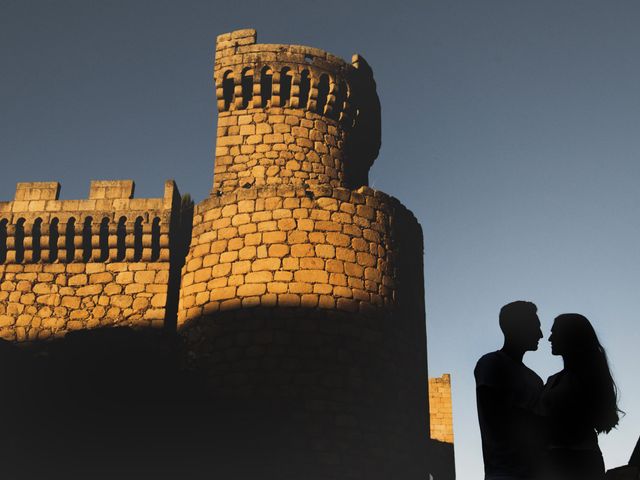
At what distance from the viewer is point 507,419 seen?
2.99m

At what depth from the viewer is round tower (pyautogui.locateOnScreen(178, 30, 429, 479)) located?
9375 millimetres

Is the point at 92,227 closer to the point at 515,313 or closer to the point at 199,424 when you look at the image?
the point at 199,424

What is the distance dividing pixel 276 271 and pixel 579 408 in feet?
24.0

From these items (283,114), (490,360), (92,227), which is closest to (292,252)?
(283,114)

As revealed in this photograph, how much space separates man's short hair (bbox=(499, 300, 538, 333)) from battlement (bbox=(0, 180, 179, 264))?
29.3 feet

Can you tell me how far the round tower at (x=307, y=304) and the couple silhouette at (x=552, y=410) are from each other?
21.0ft

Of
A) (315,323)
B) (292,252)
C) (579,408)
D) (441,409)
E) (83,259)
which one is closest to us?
(579,408)

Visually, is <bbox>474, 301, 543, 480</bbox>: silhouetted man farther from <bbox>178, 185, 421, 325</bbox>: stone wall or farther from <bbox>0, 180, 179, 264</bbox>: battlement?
<bbox>0, 180, 179, 264</bbox>: battlement

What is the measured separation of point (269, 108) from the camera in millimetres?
12320

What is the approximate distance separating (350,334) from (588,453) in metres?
7.05

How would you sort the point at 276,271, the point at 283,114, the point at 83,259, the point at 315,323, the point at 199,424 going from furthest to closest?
1. the point at 283,114
2. the point at 83,259
3. the point at 276,271
4. the point at 315,323
5. the point at 199,424

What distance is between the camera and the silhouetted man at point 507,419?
9.77 feet

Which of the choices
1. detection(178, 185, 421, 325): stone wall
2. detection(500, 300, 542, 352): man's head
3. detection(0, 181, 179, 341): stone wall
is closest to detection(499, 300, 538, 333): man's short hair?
detection(500, 300, 542, 352): man's head

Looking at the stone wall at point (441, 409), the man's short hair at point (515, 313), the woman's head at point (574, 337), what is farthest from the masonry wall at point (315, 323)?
the stone wall at point (441, 409)
